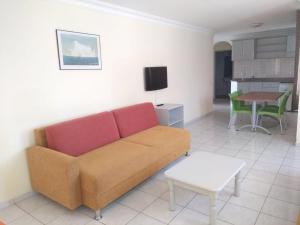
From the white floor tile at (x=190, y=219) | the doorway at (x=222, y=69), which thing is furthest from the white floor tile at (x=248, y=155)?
the doorway at (x=222, y=69)

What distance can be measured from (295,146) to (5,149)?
425 cm

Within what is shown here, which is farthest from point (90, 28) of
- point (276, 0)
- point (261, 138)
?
point (261, 138)

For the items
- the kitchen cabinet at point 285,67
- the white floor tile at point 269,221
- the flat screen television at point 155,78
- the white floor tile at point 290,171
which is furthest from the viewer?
the kitchen cabinet at point 285,67

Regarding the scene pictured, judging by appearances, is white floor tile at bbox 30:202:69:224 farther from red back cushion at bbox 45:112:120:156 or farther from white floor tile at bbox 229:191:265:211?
white floor tile at bbox 229:191:265:211

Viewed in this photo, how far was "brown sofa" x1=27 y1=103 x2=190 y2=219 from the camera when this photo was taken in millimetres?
2191

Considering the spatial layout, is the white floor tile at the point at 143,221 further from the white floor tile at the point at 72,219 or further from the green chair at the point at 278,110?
the green chair at the point at 278,110

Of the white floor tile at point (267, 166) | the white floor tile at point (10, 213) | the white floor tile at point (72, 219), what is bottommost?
the white floor tile at point (72, 219)

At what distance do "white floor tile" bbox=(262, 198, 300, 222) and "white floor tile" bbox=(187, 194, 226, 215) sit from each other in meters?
0.41

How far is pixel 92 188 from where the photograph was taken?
7.02 feet

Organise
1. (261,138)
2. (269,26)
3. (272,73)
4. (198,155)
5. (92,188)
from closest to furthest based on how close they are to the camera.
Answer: (92,188) → (198,155) → (261,138) → (269,26) → (272,73)

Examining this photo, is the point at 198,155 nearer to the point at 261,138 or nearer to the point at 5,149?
the point at 5,149

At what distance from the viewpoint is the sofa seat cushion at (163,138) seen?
3.03 metres

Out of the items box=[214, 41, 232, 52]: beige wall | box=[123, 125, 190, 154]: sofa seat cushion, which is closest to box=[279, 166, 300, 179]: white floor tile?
box=[123, 125, 190, 154]: sofa seat cushion

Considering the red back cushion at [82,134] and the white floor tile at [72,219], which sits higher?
the red back cushion at [82,134]
